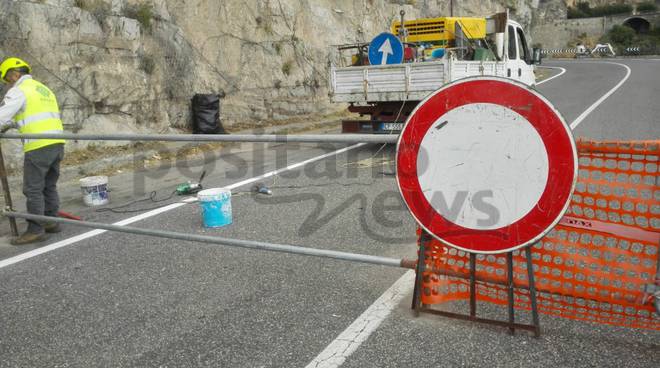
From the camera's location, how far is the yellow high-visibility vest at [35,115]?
5.57 meters

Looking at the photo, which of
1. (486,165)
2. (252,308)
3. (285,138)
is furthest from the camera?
(285,138)

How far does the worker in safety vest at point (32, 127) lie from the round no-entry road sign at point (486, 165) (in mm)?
4364

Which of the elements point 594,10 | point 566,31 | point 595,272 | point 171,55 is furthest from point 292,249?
point 594,10

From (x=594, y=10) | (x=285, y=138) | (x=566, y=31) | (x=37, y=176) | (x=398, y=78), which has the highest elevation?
(x=594, y=10)

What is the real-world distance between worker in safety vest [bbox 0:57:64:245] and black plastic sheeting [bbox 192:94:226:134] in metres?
7.48

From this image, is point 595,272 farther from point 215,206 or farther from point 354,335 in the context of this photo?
point 215,206

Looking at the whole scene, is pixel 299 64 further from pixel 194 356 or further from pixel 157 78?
pixel 194 356

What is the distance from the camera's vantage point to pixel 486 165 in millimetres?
2918

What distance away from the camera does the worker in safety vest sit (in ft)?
18.0

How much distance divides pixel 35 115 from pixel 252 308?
3.69 metres

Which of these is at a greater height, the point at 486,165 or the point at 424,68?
the point at 424,68

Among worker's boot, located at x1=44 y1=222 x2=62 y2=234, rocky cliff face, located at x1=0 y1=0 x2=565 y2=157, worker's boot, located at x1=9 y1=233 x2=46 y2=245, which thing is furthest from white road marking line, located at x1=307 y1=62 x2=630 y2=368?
rocky cliff face, located at x1=0 y1=0 x2=565 y2=157

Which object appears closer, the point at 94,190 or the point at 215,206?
the point at 215,206

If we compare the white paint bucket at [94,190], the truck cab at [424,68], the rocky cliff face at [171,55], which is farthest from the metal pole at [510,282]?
the rocky cliff face at [171,55]
